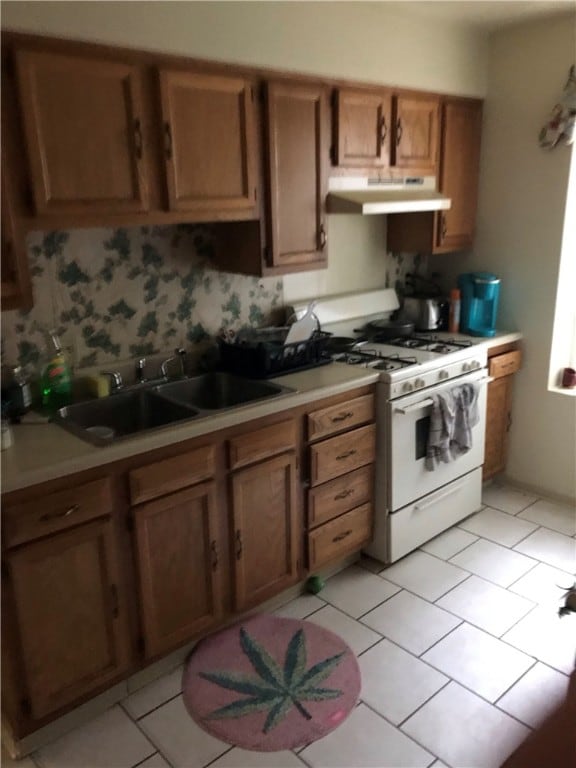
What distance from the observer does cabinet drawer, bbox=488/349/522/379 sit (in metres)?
3.36

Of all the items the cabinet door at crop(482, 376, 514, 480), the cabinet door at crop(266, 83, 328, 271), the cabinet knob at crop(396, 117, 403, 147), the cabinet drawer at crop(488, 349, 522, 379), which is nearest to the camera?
the cabinet door at crop(266, 83, 328, 271)

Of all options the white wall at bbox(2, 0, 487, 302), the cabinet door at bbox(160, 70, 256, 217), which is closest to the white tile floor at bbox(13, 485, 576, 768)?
the white wall at bbox(2, 0, 487, 302)

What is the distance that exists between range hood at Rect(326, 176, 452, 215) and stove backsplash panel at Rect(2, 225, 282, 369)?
547 millimetres

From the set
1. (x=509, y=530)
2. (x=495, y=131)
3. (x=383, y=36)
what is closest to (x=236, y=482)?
(x=509, y=530)

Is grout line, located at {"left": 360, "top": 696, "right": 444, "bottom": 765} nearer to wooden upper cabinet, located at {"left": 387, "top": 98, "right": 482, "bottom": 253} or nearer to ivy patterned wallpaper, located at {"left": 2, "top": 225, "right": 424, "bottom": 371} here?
ivy patterned wallpaper, located at {"left": 2, "top": 225, "right": 424, "bottom": 371}

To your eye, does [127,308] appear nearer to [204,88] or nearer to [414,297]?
[204,88]

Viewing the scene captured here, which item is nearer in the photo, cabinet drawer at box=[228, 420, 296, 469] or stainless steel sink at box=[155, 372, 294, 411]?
cabinet drawer at box=[228, 420, 296, 469]

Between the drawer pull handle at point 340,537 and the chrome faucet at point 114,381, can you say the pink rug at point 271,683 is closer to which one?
the drawer pull handle at point 340,537

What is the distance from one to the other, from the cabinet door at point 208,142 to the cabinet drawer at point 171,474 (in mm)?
891

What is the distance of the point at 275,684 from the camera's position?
7.31 ft

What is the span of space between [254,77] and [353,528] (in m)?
1.94

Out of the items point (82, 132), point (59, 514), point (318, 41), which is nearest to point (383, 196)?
point (318, 41)

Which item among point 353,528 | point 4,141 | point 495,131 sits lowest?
point 353,528

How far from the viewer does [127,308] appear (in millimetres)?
2527
